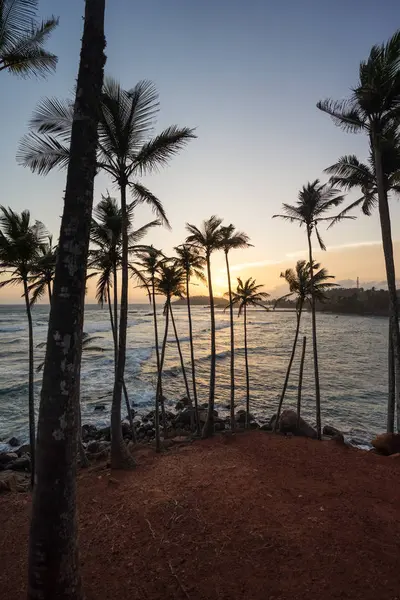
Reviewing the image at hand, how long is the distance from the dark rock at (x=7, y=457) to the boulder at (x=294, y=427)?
16.2m

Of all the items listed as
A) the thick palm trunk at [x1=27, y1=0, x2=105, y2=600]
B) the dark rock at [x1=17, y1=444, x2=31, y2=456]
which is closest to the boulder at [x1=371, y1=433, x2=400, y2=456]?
the thick palm trunk at [x1=27, y1=0, x2=105, y2=600]

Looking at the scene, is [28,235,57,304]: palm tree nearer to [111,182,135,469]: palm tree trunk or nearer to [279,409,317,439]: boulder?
[111,182,135,469]: palm tree trunk

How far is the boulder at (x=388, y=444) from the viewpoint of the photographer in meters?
14.4

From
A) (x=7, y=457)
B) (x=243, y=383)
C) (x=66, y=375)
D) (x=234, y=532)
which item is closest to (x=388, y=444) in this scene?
(x=234, y=532)

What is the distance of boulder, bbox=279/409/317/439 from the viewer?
785 inches

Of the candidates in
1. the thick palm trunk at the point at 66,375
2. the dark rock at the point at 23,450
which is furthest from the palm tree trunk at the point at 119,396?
the dark rock at the point at 23,450

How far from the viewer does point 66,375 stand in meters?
4.14

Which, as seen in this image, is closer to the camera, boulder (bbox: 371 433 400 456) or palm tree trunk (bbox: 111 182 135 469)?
palm tree trunk (bbox: 111 182 135 469)

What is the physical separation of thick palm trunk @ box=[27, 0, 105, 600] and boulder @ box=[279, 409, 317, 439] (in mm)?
17951

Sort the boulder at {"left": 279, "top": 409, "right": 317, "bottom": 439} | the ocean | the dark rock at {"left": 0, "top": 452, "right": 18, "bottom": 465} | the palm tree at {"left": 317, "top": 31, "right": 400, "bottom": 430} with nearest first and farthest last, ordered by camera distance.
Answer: the palm tree at {"left": 317, "top": 31, "right": 400, "bottom": 430} → the dark rock at {"left": 0, "top": 452, "right": 18, "bottom": 465} → the boulder at {"left": 279, "top": 409, "right": 317, "bottom": 439} → the ocean

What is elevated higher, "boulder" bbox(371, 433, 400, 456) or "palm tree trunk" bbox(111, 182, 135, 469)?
"palm tree trunk" bbox(111, 182, 135, 469)

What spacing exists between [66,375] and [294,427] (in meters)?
19.2

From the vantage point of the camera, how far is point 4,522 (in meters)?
9.22

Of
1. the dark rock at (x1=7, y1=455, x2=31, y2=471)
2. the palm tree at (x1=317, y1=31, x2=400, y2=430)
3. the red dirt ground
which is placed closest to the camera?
the red dirt ground
